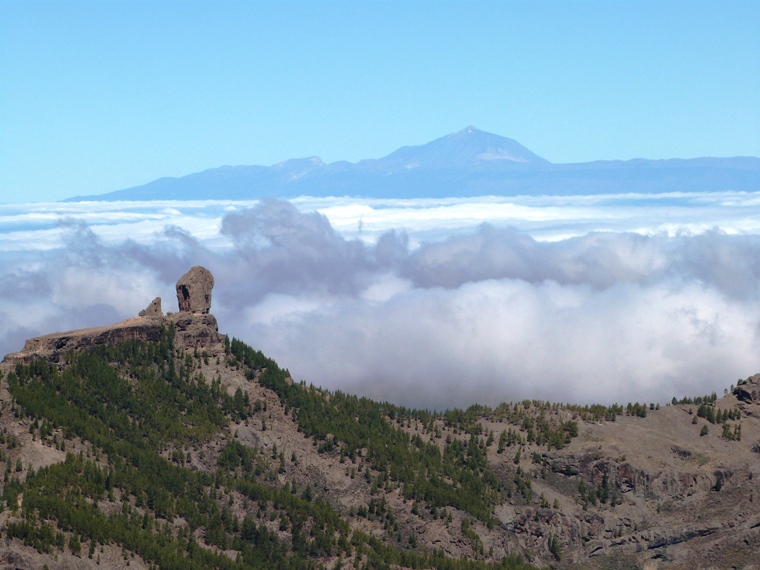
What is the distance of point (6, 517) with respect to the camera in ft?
626

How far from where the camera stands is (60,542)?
192 m

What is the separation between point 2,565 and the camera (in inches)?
7224

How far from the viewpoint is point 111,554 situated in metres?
198

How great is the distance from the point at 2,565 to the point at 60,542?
1080 centimetres

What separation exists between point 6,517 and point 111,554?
16.8 metres

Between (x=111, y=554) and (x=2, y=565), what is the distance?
750 inches

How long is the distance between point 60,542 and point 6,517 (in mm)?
8436

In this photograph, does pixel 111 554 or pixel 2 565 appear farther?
pixel 111 554

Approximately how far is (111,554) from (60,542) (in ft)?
29.3
